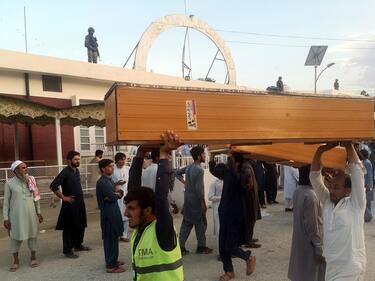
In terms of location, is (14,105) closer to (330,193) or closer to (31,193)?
(31,193)

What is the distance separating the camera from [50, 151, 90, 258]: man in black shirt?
6680 mm

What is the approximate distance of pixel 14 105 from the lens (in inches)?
364

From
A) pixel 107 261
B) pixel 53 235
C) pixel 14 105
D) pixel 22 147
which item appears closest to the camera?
pixel 107 261

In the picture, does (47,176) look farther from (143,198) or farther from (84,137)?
(143,198)

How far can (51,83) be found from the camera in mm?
13906

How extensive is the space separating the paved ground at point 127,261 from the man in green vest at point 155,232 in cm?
306

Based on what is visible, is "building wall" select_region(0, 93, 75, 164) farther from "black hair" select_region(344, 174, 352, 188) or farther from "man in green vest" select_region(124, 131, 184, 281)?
"black hair" select_region(344, 174, 352, 188)

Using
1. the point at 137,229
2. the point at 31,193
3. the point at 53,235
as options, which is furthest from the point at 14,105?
the point at 137,229

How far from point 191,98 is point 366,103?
1279 millimetres

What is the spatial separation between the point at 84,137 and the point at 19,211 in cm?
901

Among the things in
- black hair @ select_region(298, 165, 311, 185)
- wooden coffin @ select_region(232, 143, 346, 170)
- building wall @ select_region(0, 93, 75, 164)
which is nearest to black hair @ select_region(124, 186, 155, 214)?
wooden coffin @ select_region(232, 143, 346, 170)

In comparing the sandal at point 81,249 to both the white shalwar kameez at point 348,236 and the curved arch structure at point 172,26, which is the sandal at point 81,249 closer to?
the white shalwar kameez at point 348,236

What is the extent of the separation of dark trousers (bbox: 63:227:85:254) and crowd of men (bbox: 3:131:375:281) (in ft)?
0.05

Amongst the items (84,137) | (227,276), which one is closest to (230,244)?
(227,276)
